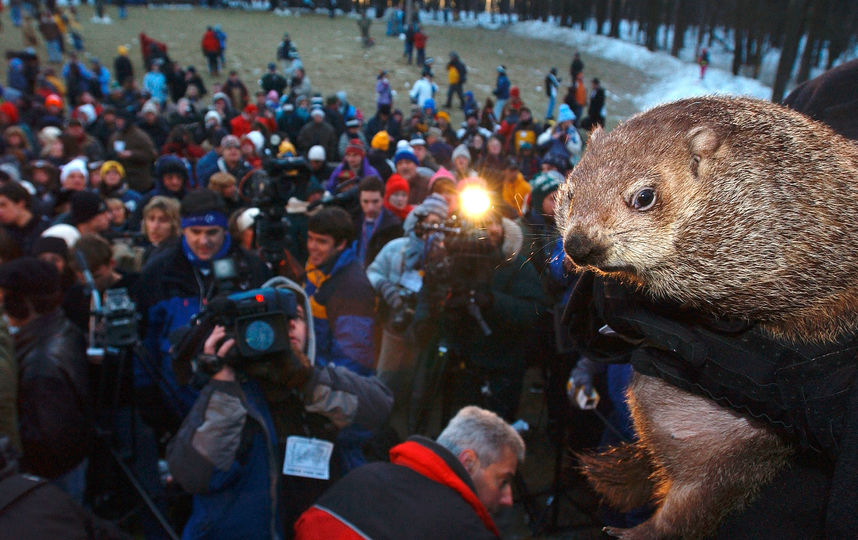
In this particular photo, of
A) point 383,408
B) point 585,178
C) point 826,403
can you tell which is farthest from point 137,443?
point 826,403

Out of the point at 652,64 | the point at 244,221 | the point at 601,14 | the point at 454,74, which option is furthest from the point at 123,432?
the point at 601,14

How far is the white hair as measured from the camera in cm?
244

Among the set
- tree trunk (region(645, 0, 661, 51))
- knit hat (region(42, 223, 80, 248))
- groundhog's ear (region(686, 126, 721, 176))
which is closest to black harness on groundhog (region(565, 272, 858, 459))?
groundhog's ear (region(686, 126, 721, 176))

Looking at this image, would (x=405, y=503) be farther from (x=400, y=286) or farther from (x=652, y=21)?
(x=652, y=21)

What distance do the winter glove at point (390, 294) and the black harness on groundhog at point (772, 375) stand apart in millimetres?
3150

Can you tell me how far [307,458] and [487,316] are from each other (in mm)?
1920

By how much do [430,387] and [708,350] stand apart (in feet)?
10.8

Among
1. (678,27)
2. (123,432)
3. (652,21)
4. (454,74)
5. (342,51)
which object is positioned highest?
(652,21)

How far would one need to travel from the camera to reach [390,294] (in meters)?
4.49

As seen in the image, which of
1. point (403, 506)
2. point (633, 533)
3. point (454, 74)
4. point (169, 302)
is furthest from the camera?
point (454, 74)

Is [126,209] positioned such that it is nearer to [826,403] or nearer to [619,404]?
[619,404]

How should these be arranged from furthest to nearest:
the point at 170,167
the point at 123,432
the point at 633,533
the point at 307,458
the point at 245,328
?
1. the point at 170,167
2. the point at 123,432
3. the point at 307,458
4. the point at 245,328
5. the point at 633,533

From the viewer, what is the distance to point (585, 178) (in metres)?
1.33

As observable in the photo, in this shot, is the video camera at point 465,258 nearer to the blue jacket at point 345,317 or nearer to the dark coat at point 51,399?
the blue jacket at point 345,317
